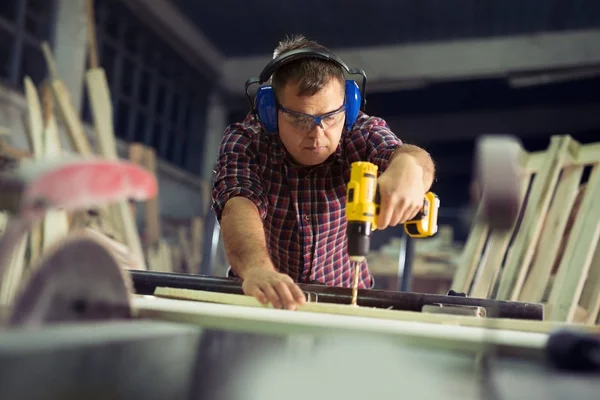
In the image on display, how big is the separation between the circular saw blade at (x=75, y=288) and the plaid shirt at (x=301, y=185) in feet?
3.59

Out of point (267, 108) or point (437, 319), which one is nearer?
point (437, 319)

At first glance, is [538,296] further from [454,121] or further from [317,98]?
[454,121]

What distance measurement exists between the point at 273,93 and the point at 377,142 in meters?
0.44

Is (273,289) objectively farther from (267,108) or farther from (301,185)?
(301,185)

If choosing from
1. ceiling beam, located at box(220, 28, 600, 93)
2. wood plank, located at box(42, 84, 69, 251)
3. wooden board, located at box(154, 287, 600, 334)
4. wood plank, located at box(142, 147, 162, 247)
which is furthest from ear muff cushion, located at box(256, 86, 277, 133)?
ceiling beam, located at box(220, 28, 600, 93)

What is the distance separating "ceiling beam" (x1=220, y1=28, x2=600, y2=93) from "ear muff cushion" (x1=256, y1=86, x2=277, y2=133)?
579cm

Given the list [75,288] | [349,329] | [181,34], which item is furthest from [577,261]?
[181,34]

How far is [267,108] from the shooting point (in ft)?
5.71

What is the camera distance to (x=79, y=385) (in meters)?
0.53

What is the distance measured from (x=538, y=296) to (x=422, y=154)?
4.64ft

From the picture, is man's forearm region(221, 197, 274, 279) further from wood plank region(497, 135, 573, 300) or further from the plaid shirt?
wood plank region(497, 135, 573, 300)

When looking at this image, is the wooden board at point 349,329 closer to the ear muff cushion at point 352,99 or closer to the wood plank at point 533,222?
the ear muff cushion at point 352,99

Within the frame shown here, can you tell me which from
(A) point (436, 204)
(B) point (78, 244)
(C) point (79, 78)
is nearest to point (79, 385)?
(B) point (78, 244)

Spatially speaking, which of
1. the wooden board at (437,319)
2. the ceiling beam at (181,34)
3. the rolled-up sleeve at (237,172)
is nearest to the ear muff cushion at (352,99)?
the rolled-up sleeve at (237,172)
